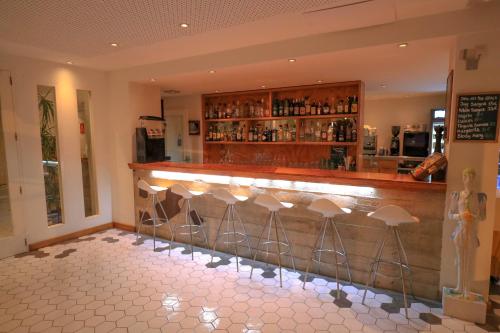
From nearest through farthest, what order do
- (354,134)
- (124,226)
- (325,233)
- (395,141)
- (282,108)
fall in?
(325,233)
(354,134)
(124,226)
(282,108)
(395,141)

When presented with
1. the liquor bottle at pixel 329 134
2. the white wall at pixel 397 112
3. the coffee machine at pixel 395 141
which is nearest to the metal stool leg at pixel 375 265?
the liquor bottle at pixel 329 134

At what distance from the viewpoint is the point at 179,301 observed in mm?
2750

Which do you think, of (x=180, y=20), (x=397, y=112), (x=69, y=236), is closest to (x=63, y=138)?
(x=69, y=236)

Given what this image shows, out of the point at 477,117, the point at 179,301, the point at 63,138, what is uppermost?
the point at 477,117

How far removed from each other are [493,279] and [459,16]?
2.59 m

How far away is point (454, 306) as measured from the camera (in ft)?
8.20

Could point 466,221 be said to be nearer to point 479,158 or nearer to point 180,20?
point 479,158

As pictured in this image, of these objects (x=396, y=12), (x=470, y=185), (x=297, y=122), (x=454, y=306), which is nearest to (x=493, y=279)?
(x=454, y=306)

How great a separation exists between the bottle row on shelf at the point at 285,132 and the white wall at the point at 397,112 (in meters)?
3.77

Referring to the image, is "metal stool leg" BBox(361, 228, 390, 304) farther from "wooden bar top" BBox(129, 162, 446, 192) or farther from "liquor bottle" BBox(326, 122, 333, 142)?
"liquor bottle" BBox(326, 122, 333, 142)

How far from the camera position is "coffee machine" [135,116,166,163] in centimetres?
447

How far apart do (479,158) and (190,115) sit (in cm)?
478

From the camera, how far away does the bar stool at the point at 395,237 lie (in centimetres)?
243

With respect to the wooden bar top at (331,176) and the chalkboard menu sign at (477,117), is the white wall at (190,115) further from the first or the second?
the chalkboard menu sign at (477,117)
